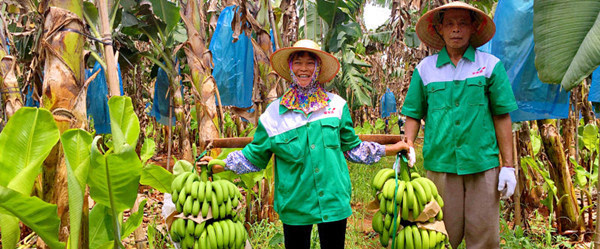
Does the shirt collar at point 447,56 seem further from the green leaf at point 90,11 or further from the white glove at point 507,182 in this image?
the green leaf at point 90,11

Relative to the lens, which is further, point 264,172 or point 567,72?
point 264,172

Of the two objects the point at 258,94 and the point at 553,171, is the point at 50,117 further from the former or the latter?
the point at 553,171

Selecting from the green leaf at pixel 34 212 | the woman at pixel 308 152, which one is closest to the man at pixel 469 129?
the woman at pixel 308 152

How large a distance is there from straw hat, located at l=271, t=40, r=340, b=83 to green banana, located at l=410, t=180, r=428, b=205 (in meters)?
0.76

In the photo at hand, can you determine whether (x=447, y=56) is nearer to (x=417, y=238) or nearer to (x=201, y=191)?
(x=417, y=238)

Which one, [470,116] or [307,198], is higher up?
[470,116]

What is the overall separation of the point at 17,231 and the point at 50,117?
2.02 ft

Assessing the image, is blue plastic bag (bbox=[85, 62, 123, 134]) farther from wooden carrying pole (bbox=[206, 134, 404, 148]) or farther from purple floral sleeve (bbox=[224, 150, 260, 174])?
purple floral sleeve (bbox=[224, 150, 260, 174])

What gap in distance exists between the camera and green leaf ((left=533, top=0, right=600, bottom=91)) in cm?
101

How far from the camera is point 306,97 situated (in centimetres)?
183

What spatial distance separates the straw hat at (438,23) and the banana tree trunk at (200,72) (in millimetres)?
1539

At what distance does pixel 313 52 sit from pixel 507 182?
124 cm

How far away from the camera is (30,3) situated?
2676mm

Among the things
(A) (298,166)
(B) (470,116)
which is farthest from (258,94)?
(B) (470,116)
